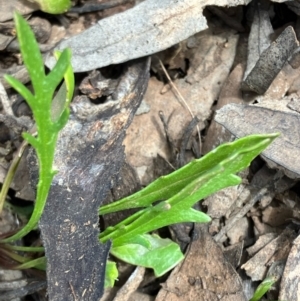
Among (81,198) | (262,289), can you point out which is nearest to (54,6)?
(81,198)

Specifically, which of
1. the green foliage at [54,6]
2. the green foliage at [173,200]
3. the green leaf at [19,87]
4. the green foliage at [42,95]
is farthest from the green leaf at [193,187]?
the green foliage at [54,6]

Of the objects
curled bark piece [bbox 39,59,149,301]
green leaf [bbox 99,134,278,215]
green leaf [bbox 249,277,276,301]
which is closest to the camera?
green leaf [bbox 99,134,278,215]

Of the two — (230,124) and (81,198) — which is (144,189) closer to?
(81,198)

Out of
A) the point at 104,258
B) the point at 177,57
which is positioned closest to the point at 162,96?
the point at 177,57

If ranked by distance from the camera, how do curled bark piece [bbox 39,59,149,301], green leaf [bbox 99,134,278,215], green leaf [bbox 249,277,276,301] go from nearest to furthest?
1. green leaf [bbox 99,134,278,215]
2. curled bark piece [bbox 39,59,149,301]
3. green leaf [bbox 249,277,276,301]

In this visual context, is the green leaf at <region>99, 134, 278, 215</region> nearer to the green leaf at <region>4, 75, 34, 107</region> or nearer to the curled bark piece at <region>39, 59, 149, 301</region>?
the curled bark piece at <region>39, 59, 149, 301</region>

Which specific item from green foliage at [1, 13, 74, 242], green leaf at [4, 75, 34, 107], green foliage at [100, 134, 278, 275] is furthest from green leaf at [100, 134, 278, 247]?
green leaf at [4, 75, 34, 107]

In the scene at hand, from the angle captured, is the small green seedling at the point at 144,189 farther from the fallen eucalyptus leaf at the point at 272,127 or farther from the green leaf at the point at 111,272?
the fallen eucalyptus leaf at the point at 272,127
